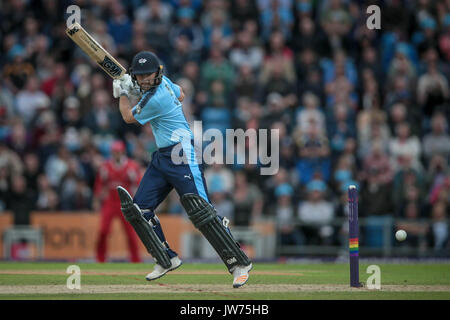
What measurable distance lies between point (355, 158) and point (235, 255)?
9.64 m

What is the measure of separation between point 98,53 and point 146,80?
110cm

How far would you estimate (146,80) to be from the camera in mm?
9602

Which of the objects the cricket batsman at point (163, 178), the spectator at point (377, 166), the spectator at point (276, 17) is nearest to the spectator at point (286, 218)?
the spectator at point (377, 166)

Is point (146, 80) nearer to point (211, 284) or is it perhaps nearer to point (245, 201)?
point (211, 284)

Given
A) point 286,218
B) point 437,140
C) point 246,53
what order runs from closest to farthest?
point 286,218
point 437,140
point 246,53

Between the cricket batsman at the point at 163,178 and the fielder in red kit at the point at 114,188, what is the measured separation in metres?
5.34

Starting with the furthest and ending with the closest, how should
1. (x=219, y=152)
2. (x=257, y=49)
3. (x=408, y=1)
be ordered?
(x=408, y=1), (x=257, y=49), (x=219, y=152)

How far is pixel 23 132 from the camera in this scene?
18.5 meters

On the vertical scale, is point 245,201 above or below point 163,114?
below

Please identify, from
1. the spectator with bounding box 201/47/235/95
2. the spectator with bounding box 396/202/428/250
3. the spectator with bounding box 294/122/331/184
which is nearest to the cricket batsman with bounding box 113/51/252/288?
the spectator with bounding box 396/202/428/250

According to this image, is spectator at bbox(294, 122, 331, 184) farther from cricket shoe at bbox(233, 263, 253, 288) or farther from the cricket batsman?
cricket shoe at bbox(233, 263, 253, 288)
